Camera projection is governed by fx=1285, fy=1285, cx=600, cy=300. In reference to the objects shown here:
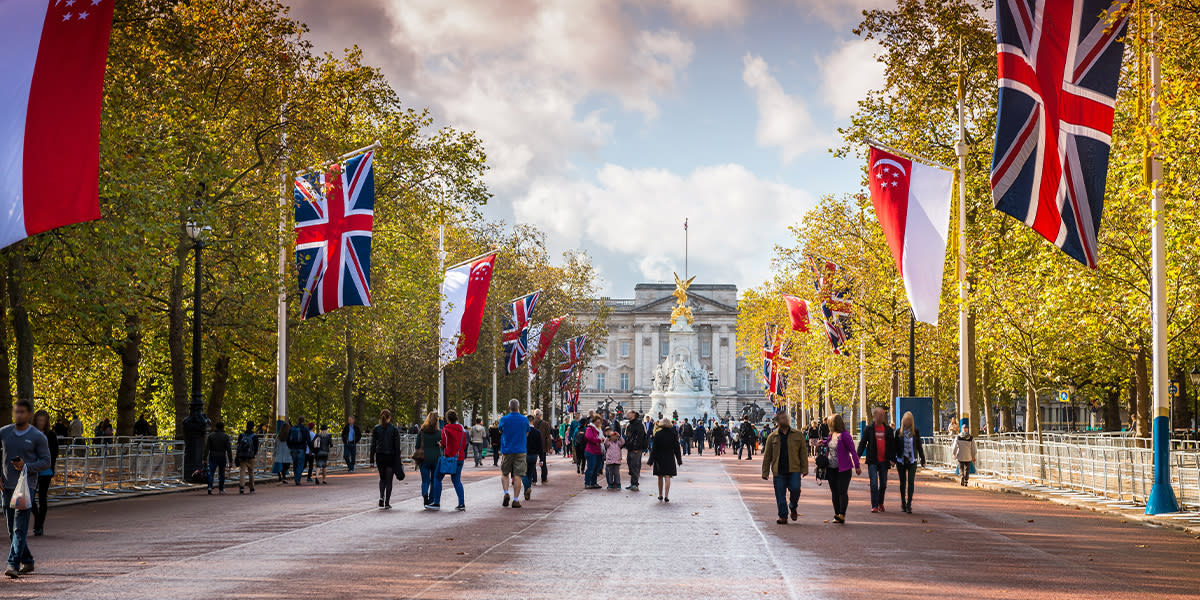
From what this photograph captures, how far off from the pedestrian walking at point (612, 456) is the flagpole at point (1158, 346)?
39.1ft

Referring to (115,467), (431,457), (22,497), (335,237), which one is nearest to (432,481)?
(431,457)

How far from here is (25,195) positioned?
49.8 ft

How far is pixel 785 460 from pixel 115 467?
15.3 meters

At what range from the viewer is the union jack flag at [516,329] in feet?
169

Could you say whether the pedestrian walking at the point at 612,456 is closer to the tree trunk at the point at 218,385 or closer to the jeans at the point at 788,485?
the jeans at the point at 788,485

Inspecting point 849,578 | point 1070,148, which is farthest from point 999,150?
point 849,578

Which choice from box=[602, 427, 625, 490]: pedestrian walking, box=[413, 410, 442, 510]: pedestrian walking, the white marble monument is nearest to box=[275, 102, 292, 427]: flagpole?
box=[602, 427, 625, 490]: pedestrian walking

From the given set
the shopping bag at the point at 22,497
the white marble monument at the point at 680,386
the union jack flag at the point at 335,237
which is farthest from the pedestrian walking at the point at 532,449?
the white marble monument at the point at 680,386

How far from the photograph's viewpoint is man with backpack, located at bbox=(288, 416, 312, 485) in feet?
108

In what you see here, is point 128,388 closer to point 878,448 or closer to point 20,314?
point 20,314

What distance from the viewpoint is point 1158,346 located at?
1977cm

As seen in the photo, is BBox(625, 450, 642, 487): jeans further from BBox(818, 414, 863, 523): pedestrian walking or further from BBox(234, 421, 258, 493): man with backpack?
BBox(818, 414, 863, 523): pedestrian walking

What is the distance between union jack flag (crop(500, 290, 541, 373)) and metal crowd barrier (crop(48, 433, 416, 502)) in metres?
21.4

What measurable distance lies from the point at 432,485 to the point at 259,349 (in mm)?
19151
